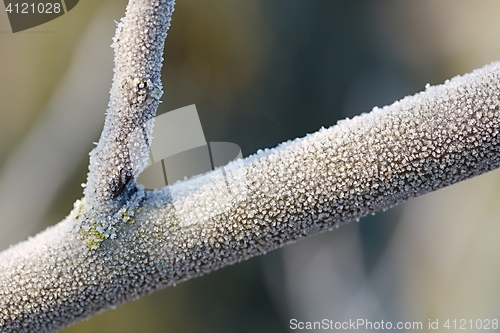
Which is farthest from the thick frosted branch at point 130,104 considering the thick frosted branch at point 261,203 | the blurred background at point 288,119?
the blurred background at point 288,119

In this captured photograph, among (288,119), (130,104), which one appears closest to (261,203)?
(130,104)

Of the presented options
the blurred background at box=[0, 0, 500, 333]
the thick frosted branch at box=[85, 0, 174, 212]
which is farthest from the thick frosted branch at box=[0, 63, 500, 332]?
the blurred background at box=[0, 0, 500, 333]

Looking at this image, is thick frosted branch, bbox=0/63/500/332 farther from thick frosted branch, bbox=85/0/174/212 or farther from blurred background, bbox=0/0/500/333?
blurred background, bbox=0/0/500/333

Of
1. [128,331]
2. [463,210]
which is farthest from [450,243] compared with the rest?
[128,331]

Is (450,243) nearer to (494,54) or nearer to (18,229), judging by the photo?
(494,54)

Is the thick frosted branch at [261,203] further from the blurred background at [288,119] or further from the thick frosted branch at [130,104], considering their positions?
the blurred background at [288,119]

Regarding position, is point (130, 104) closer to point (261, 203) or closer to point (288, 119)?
point (261, 203)
